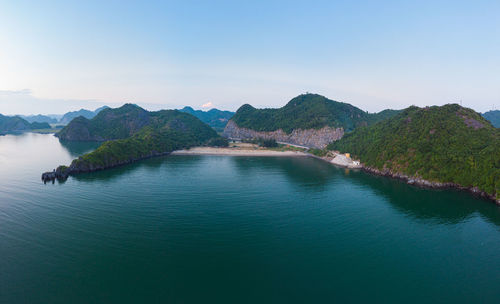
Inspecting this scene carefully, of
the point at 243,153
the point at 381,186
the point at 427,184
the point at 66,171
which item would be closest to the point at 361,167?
the point at 381,186

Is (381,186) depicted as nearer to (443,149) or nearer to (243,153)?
(443,149)

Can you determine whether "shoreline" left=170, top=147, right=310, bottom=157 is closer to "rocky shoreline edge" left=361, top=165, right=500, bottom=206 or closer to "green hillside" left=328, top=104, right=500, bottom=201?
"green hillside" left=328, top=104, right=500, bottom=201

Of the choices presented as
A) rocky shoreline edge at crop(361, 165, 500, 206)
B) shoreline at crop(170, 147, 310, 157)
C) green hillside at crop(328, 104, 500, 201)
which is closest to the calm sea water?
rocky shoreline edge at crop(361, 165, 500, 206)

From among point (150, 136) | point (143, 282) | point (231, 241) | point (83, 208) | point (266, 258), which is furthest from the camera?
point (150, 136)

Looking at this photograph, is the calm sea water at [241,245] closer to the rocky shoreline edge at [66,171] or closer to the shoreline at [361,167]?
the shoreline at [361,167]

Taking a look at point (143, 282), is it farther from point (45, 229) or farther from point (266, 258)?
point (45, 229)

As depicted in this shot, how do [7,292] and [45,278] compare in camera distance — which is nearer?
[7,292]

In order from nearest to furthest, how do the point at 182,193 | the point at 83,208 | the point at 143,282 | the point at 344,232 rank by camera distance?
the point at 143,282 → the point at 344,232 → the point at 83,208 → the point at 182,193

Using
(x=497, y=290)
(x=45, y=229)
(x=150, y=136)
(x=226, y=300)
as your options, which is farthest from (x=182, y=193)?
(x=150, y=136)

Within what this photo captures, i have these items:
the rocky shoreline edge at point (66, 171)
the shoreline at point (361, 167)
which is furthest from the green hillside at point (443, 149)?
the rocky shoreline edge at point (66, 171)
